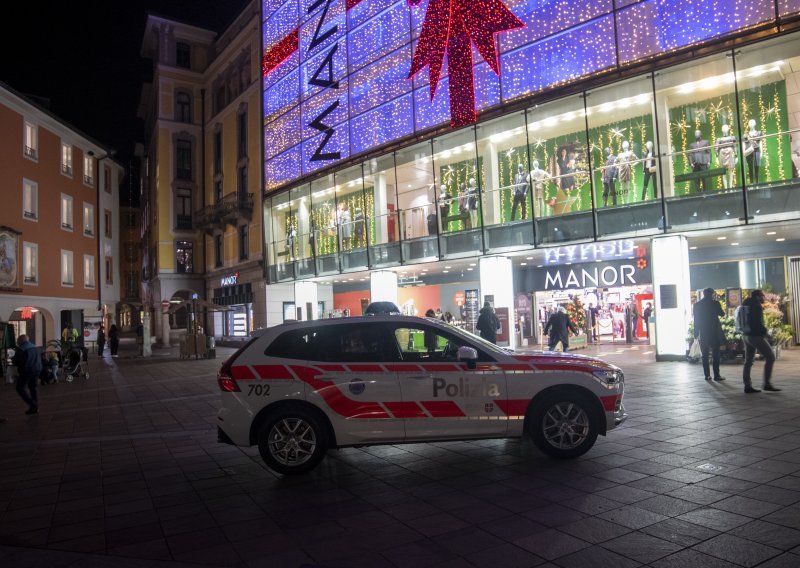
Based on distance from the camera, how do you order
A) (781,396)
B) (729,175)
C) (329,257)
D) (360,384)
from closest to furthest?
1. (360,384)
2. (781,396)
3. (729,175)
4. (329,257)

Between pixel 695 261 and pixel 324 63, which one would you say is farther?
pixel 324 63

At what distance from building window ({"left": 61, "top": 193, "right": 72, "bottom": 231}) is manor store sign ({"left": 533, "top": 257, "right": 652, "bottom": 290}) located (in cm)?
2508

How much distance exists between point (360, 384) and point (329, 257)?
2233 cm

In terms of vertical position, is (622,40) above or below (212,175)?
below

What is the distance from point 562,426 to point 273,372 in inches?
131

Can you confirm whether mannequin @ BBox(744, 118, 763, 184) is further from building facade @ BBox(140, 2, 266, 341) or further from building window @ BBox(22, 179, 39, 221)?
building window @ BBox(22, 179, 39, 221)

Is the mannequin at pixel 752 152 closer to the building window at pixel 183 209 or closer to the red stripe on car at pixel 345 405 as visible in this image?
the red stripe on car at pixel 345 405

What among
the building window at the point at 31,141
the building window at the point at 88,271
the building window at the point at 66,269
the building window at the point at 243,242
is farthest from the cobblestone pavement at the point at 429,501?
the building window at the point at 243,242

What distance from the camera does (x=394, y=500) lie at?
5.53m

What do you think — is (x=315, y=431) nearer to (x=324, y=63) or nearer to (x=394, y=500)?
(x=394, y=500)

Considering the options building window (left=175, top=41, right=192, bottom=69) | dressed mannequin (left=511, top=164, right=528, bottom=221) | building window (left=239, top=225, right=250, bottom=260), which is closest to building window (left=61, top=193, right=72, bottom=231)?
building window (left=239, top=225, right=250, bottom=260)

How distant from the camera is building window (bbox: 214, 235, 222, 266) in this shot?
41812 mm

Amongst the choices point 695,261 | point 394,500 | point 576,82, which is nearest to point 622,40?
point 576,82

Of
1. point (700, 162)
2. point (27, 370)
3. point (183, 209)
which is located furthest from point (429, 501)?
point (183, 209)
